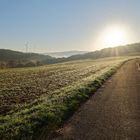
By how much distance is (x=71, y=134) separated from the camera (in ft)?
32.2

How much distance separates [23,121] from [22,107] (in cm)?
412

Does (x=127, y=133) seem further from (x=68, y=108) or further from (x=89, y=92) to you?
(x=89, y=92)

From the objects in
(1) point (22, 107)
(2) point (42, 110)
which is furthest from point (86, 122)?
(1) point (22, 107)

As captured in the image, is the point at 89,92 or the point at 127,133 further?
the point at 89,92

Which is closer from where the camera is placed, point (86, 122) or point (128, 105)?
point (86, 122)

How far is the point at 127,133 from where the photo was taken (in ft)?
32.0

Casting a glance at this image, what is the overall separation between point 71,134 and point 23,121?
2.37 meters

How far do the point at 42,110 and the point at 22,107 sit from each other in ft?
8.05

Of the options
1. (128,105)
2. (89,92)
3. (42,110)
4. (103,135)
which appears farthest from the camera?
(89,92)

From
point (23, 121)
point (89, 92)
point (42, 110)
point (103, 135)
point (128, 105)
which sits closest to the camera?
point (103, 135)

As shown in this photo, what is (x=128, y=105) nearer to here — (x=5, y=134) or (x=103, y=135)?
(x=103, y=135)

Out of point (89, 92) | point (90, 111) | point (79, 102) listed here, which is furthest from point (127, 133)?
point (89, 92)

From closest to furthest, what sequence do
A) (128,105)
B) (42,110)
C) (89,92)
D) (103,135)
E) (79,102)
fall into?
(103,135) → (42,110) → (128,105) → (79,102) → (89,92)

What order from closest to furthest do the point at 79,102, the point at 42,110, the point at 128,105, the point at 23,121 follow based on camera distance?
the point at 23,121
the point at 42,110
the point at 128,105
the point at 79,102
